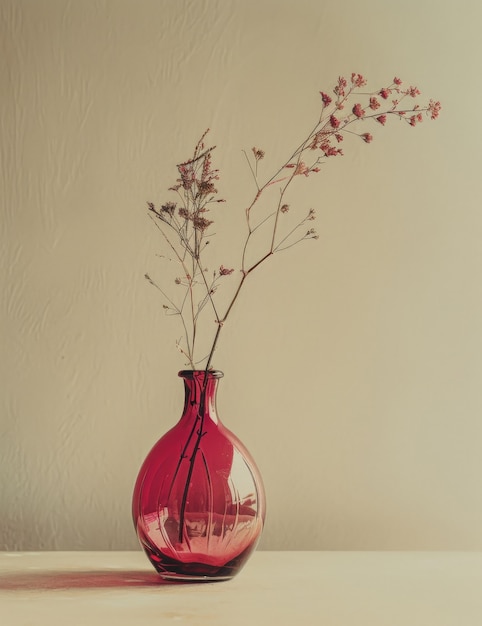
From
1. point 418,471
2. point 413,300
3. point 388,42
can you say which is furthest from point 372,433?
point 388,42

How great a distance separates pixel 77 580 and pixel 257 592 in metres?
0.22

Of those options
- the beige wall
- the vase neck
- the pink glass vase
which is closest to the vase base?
the pink glass vase

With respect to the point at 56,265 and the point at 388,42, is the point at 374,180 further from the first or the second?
the point at 56,265

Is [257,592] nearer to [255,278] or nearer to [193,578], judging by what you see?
[193,578]

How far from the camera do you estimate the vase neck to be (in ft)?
2.99

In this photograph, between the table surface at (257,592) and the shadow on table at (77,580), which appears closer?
the table surface at (257,592)

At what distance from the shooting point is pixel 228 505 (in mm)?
861

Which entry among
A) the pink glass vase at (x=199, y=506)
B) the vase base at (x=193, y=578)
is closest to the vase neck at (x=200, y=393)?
the pink glass vase at (x=199, y=506)

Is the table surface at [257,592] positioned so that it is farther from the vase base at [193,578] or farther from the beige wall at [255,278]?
the beige wall at [255,278]

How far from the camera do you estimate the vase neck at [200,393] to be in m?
0.91

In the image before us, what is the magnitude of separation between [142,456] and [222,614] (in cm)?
43

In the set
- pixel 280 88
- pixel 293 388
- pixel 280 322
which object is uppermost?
pixel 280 88

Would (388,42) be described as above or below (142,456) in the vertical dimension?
above

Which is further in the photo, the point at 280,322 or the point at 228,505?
the point at 280,322
